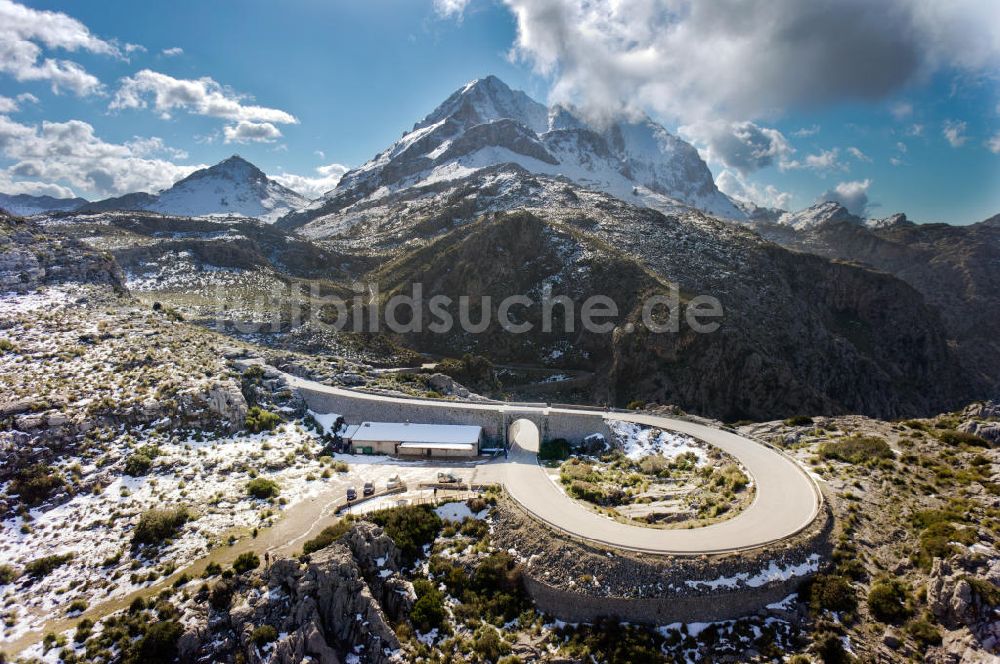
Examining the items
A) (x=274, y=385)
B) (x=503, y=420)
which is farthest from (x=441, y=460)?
(x=274, y=385)

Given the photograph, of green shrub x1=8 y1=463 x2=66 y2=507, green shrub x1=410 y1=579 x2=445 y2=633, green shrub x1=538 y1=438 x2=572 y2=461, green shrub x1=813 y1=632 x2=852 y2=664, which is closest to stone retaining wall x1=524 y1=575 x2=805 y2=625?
green shrub x1=813 y1=632 x2=852 y2=664

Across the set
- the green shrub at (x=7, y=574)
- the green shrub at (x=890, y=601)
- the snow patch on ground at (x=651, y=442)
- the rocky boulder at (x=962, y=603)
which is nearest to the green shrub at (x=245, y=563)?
→ the green shrub at (x=7, y=574)

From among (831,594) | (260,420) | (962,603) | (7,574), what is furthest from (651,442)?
(7,574)

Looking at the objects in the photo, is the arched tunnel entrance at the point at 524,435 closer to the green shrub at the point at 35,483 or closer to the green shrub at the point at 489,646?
the green shrub at the point at 489,646

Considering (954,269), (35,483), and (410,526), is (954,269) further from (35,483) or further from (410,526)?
(35,483)

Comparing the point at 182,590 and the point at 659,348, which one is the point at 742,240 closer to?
the point at 659,348

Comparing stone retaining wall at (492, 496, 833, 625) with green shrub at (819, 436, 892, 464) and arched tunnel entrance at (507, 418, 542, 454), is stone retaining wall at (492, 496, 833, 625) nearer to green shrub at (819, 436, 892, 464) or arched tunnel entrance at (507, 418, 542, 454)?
green shrub at (819, 436, 892, 464)
